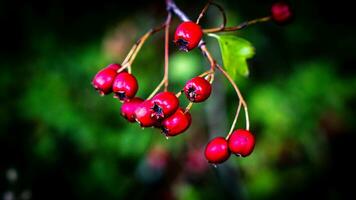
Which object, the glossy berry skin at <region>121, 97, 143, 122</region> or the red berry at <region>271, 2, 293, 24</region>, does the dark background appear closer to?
the red berry at <region>271, 2, 293, 24</region>

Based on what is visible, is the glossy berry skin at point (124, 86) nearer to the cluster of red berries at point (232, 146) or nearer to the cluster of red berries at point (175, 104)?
the cluster of red berries at point (175, 104)

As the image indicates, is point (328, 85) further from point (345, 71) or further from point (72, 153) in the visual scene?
point (72, 153)

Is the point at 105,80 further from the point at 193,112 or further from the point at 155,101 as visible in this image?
the point at 193,112

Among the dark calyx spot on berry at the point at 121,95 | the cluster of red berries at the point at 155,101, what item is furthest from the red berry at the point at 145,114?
the dark calyx spot on berry at the point at 121,95

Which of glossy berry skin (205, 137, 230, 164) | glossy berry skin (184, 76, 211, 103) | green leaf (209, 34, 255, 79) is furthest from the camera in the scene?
green leaf (209, 34, 255, 79)

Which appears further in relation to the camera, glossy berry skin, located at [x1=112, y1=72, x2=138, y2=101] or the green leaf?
the green leaf

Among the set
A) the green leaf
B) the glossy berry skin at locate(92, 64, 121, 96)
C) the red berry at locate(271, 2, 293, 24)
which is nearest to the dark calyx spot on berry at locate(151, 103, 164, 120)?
the glossy berry skin at locate(92, 64, 121, 96)

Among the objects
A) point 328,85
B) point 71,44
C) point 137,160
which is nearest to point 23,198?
point 137,160
